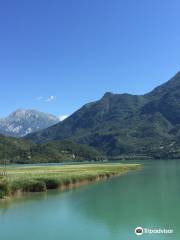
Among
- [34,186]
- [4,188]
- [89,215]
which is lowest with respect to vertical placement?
[89,215]

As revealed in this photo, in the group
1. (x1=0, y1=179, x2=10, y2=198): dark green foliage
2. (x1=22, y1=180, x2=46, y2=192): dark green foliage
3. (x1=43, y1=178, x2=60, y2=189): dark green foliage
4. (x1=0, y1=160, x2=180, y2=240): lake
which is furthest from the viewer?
(x1=43, y1=178, x2=60, y2=189): dark green foliage

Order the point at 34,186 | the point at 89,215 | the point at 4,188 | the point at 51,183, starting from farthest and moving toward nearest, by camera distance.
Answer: the point at 51,183
the point at 34,186
the point at 4,188
the point at 89,215

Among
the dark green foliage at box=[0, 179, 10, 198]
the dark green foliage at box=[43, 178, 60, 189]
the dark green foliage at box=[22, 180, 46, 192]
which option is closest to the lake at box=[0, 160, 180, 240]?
the dark green foliage at box=[0, 179, 10, 198]

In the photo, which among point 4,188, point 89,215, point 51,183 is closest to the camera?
point 89,215

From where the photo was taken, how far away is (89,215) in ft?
127

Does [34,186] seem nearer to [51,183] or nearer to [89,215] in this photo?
[51,183]

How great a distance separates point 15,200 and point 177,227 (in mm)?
22567

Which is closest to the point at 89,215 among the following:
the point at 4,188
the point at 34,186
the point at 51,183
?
the point at 4,188

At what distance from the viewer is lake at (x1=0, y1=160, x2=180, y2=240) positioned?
30.8m

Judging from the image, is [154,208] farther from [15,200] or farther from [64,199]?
[15,200]

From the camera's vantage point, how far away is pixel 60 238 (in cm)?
2925

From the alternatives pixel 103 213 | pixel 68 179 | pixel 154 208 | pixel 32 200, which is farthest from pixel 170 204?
pixel 68 179

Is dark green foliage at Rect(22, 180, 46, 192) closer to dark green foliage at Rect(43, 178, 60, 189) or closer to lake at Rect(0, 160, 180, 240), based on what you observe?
dark green foliage at Rect(43, 178, 60, 189)

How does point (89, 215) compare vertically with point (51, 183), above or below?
below
